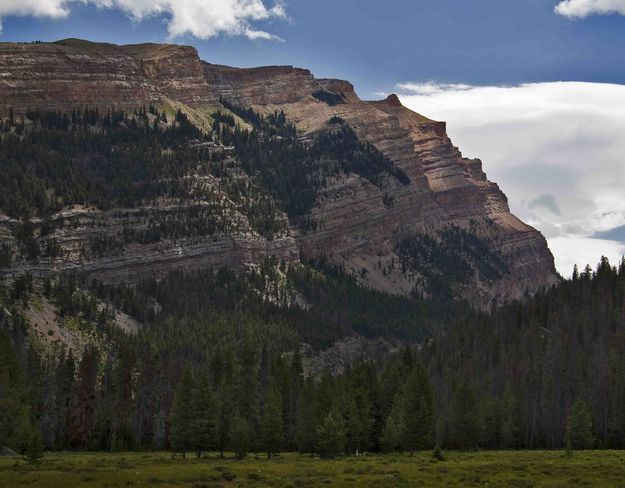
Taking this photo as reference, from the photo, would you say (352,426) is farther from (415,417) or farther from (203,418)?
(203,418)

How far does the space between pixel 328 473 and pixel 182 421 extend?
126 ft

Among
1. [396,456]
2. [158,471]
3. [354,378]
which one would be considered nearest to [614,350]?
[354,378]

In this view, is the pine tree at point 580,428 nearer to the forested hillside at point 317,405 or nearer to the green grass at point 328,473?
the forested hillside at point 317,405

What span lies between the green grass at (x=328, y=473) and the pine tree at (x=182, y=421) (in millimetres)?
15599

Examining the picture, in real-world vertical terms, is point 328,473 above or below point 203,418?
below

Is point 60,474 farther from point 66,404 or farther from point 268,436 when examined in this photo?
point 66,404

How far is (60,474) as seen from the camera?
284ft

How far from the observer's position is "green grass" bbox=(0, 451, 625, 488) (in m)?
83.2

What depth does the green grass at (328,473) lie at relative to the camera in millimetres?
83188

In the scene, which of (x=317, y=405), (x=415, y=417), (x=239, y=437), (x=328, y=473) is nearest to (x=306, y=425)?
(x=317, y=405)

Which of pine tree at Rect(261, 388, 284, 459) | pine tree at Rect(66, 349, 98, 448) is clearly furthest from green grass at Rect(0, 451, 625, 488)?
pine tree at Rect(66, 349, 98, 448)

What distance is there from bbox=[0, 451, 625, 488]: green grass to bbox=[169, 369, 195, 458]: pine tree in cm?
1560

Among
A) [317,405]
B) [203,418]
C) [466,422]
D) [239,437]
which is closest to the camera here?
[239,437]

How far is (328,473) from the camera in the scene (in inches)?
3622
